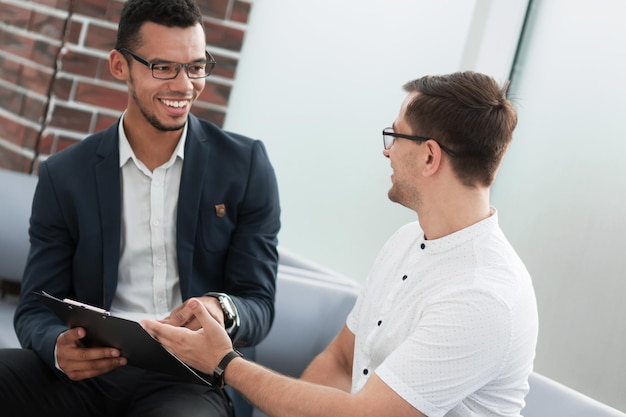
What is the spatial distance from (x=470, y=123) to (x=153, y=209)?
97 centimetres

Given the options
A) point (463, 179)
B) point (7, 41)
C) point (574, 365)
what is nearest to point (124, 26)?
point (463, 179)

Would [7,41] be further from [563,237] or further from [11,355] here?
[563,237]

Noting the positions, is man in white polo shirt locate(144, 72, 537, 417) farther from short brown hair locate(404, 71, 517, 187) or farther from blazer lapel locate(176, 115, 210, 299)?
blazer lapel locate(176, 115, 210, 299)

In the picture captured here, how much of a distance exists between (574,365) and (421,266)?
2.94 ft

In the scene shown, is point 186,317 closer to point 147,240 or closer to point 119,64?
point 147,240

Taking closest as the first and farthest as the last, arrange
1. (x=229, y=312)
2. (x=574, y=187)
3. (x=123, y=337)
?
(x=123, y=337), (x=229, y=312), (x=574, y=187)

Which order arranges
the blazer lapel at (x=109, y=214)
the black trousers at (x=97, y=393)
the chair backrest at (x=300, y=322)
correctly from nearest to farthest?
the black trousers at (x=97, y=393) < the blazer lapel at (x=109, y=214) < the chair backrest at (x=300, y=322)

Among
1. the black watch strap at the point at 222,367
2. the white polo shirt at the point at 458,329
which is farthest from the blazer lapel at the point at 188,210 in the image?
the white polo shirt at the point at 458,329

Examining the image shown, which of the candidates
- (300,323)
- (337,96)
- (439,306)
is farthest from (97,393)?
(337,96)

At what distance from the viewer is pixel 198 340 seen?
→ 7.06ft

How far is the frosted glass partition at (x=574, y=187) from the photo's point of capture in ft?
8.89

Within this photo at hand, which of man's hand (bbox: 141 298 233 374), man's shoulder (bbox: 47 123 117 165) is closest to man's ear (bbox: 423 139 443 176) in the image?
man's hand (bbox: 141 298 233 374)

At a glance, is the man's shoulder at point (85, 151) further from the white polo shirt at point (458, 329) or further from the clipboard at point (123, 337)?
the white polo shirt at point (458, 329)

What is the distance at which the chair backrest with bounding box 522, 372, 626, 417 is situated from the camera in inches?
87.3
